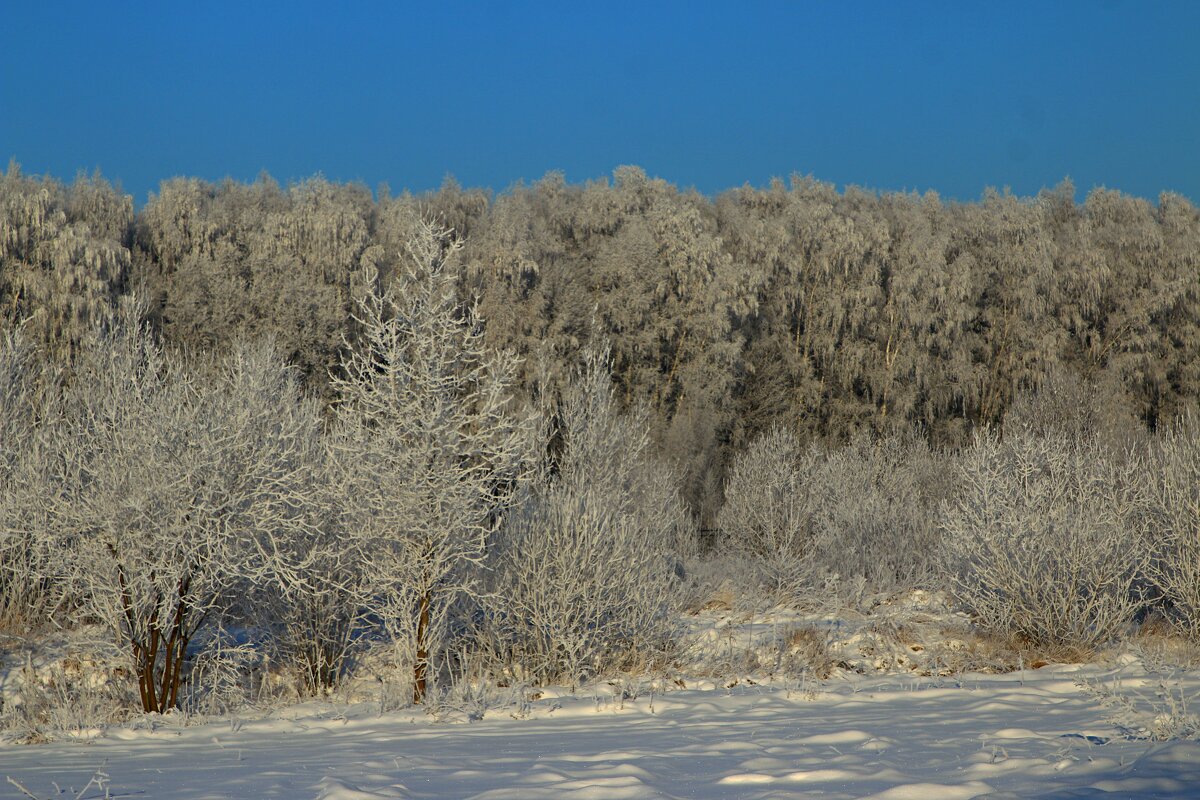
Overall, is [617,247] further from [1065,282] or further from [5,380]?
[5,380]

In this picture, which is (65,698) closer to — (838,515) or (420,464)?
(420,464)

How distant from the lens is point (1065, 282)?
32.2 m

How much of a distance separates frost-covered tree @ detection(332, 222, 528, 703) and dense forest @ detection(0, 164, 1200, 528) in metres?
16.0

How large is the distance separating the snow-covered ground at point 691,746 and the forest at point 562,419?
3.99 feet

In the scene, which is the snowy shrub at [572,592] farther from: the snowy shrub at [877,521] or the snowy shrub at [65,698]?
the snowy shrub at [877,521]

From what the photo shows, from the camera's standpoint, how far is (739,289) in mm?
30234

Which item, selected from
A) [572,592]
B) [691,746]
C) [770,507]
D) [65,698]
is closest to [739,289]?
[770,507]

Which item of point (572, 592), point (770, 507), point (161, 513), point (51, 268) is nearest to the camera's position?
point (161, 513)

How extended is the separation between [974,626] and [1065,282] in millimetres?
23564

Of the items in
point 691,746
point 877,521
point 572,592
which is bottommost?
point 691,746

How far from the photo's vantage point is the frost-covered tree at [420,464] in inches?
354

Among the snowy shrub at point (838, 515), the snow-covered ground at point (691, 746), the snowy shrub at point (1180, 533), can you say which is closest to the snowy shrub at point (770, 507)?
the snowy shrub at point (838, 515)

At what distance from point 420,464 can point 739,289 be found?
22224 millimetres

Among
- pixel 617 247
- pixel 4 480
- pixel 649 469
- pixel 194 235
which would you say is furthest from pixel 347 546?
pixel 617 247
